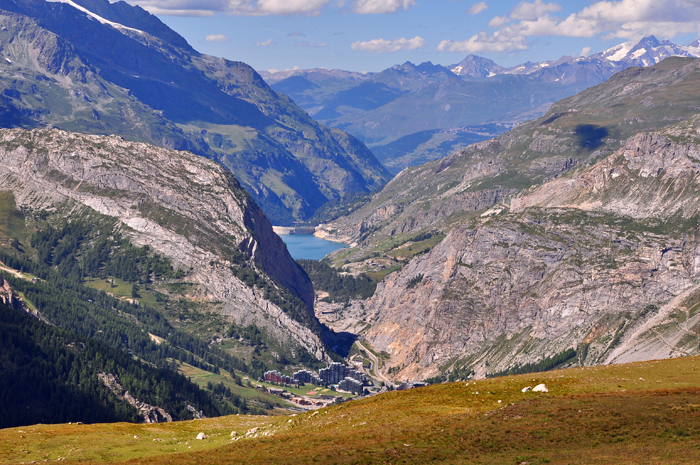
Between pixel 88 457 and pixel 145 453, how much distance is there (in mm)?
5735

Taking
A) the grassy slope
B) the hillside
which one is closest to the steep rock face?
the hillside

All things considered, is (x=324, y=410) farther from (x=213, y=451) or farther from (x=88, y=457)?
(x=88, y=457)

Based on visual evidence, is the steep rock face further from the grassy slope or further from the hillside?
the grassy slope

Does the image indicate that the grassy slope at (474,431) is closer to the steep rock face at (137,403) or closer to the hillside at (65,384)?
the hillside at (65,384)

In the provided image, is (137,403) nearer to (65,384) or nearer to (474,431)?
(65,384)

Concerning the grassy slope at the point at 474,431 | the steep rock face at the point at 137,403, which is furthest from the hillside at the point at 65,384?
the grassy slope at the point at 474,431

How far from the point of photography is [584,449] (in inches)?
2235

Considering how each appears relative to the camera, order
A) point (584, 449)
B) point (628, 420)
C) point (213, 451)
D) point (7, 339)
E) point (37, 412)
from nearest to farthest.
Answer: point (584, 449) → point (628, 420) → point (213, 451) → point (37, 412) → point (7, 339)

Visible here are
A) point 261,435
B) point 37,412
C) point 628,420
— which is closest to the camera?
point 628,420

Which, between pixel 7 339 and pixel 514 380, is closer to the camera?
pixel 514 380

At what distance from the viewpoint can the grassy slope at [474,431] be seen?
57.6 metres

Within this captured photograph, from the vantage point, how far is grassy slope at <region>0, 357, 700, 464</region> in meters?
57.6

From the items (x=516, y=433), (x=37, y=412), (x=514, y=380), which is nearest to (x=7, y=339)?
(x=37, y=412)

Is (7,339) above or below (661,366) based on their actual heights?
above
